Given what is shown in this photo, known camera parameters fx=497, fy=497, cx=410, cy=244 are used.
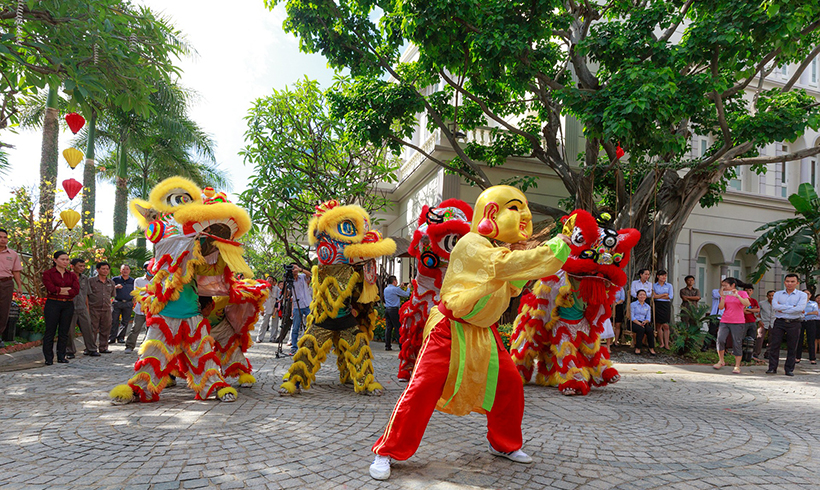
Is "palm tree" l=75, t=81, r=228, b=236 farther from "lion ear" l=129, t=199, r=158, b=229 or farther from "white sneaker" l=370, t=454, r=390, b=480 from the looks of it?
"white sneaker" l=370, t=454, r=390, b=480

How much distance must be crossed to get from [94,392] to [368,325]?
124 inches

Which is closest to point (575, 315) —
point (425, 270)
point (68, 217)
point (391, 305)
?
point (425, 270)

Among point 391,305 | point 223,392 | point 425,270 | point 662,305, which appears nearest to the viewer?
point 223,392

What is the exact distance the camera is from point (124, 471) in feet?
10.2

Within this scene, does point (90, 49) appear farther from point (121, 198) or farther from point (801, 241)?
point (121, 198)

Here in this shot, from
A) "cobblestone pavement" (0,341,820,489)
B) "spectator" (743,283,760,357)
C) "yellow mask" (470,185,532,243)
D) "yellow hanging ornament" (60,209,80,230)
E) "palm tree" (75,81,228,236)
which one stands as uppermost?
"palm tree" (75,81,228,236)

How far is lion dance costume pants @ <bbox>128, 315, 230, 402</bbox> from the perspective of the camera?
5039 millimetres

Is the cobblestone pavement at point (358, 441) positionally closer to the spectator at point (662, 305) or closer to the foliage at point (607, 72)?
A: the spectator at point (662, 305)

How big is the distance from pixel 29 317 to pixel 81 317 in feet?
7.56

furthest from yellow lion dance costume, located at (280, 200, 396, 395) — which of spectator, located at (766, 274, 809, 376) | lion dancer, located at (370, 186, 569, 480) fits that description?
spectator, located at (766, 274, 809, 376)

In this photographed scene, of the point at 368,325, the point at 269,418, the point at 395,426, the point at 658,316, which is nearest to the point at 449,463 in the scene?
the point at 395,426

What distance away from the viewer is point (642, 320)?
34.0 feet

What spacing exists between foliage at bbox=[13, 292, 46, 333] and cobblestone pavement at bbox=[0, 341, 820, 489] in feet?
12.8

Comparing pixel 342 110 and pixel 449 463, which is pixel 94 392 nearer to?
pixel 449 463
